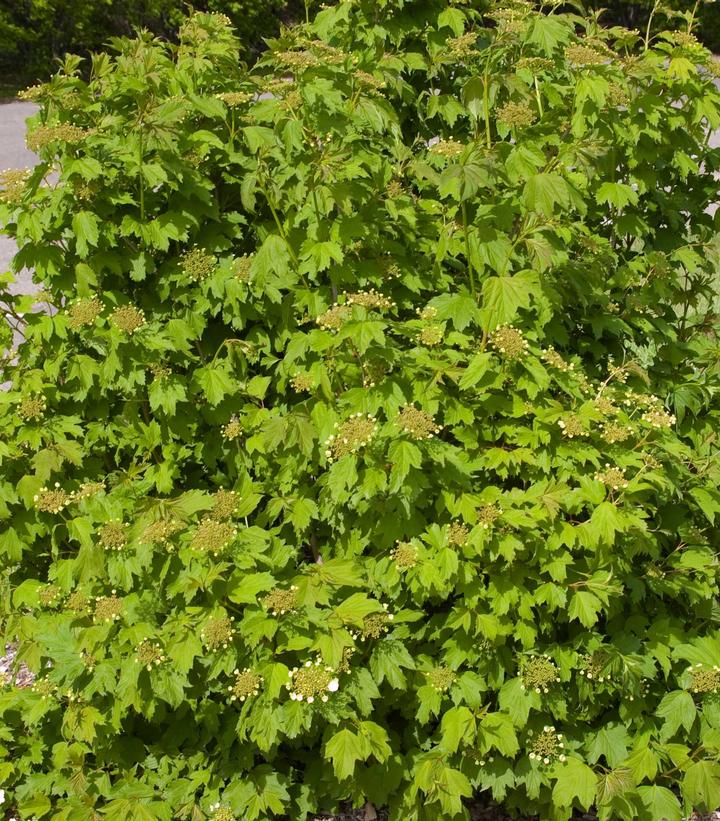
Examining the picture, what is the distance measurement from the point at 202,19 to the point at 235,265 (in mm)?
1187

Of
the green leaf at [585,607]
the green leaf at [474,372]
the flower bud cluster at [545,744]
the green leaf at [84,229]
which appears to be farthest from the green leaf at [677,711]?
the green leaf at [84,229]

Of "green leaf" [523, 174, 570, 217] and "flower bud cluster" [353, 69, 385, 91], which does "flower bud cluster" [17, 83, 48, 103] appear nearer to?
"flower bud cluster" [353, 69, 385, 91]

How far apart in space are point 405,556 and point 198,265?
4.28 ft

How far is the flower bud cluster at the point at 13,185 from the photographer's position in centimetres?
290

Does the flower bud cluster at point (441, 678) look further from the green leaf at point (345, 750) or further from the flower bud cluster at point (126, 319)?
the flower bud cluster at point (126, 319)

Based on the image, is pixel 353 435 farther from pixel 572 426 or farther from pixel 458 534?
pixel 572 426

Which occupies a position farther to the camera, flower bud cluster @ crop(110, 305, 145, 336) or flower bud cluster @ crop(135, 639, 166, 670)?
flower bud cluster @ crop(110, 305, 145, 336)

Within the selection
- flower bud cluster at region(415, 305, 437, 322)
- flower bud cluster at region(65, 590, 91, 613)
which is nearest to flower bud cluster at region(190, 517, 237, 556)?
flower bud cluster at region(65, 590, 91, 613)

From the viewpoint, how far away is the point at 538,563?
9.08 ft

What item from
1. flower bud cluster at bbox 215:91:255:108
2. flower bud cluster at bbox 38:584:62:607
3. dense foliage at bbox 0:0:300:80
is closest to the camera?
flower bud cluster at bbox 215:91:255:108

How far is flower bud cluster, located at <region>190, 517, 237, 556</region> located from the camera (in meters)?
2.54

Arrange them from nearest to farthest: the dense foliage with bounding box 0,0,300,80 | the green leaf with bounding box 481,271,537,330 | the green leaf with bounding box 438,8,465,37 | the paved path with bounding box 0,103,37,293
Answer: the green leaf with bounding box 481,271,537,330 < the green leaf with bounding box 438,8,465,37 < the paved path with bounding box 0,103,37,293 < the dense foliage with bounding box 0,0,300,80

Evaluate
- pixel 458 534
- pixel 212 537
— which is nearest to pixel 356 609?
pixel 458 534

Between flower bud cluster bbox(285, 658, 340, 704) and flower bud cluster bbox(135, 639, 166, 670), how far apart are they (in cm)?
46
